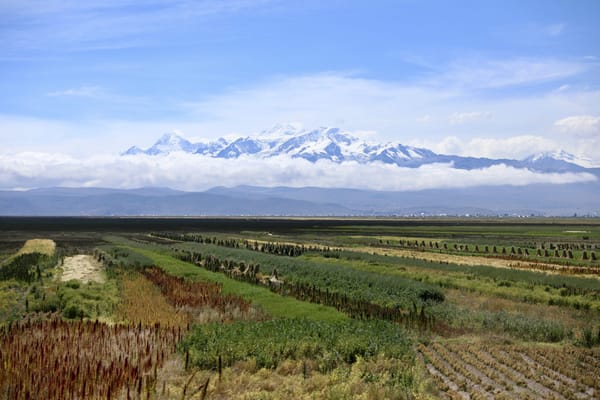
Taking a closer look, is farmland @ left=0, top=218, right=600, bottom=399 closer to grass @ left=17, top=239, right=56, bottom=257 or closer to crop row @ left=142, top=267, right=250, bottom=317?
crop row @ left=142, top=267, right=250, bottom=317

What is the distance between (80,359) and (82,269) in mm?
30277

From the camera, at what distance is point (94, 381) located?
38.1ft

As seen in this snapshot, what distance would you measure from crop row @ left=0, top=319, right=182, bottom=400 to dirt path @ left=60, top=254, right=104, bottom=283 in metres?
17.0

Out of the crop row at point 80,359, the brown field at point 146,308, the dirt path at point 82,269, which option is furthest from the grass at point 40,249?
the crop row at point 80,359

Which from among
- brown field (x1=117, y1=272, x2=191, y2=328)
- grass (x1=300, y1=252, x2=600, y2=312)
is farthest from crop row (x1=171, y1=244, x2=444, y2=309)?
brown field (x1=117, y1=272, x2=191, y2=328)

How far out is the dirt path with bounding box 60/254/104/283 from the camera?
34.9m

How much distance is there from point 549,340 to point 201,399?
43.9ft

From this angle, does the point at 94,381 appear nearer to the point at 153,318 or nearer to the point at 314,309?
the point at 153,318

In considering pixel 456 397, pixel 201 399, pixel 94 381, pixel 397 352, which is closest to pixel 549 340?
pixel 397 352

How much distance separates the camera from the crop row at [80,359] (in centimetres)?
1095

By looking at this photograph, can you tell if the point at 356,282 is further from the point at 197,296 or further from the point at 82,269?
the point at 82,269

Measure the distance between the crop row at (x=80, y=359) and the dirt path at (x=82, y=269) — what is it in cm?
1696

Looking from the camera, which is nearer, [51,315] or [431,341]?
[431,341]

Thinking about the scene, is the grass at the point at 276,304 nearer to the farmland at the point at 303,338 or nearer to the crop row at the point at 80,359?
the farmland at the point at 303,338
